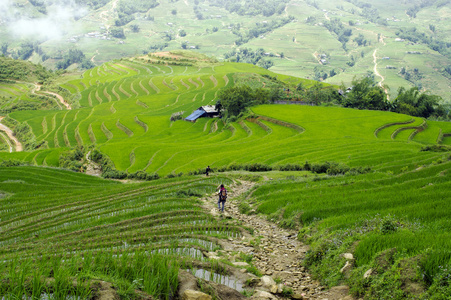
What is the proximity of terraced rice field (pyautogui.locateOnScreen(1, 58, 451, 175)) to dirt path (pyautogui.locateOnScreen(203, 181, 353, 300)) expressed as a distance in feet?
54.9

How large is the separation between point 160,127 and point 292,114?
3014 centimetres

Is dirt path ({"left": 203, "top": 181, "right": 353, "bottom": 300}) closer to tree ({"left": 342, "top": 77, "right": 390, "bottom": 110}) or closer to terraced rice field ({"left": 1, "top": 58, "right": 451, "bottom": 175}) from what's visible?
terraced rice field ({"left": 1, "top": 58, "right": 451, "bottom": 175})

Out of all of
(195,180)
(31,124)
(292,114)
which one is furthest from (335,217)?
(31,124)

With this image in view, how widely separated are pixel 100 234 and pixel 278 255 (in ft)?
27.4

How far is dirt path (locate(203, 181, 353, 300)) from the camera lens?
9039 millimetres

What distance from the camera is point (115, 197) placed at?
24.7 metres

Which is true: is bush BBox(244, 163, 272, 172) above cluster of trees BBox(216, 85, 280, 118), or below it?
below

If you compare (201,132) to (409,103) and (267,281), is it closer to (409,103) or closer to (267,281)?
(409,103)

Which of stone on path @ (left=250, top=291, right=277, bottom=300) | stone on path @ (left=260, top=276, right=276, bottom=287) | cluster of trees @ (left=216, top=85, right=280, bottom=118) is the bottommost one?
stone on path @ (left=260, top=276, right=276, bottom=287)

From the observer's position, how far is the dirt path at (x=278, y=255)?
9039mm

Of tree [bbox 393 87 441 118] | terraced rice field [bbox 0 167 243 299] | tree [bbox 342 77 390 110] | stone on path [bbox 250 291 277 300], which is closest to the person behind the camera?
terraced rice field [bbox 0 167 243 299]

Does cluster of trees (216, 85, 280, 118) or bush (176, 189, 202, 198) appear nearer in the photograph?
bush (176, 189, 202, 198)

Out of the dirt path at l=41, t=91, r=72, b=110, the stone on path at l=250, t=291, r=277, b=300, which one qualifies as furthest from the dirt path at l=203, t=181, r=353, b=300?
the dirt path at l=41, t=91, r=72, b=110

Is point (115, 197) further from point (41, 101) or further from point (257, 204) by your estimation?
point (41, 101)
